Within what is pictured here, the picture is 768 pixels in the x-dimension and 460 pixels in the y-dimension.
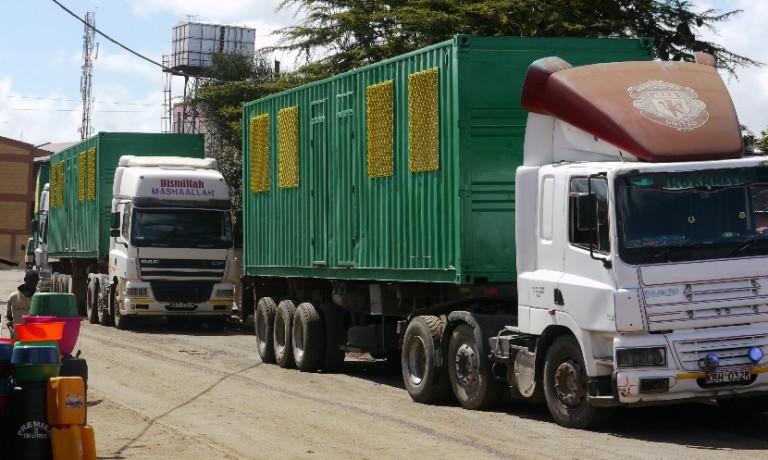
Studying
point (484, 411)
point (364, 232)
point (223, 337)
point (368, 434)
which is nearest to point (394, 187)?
point (364, 232)

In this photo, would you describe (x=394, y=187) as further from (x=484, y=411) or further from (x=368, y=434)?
(x=368, y=434)

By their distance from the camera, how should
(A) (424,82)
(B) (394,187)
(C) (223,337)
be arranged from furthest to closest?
(C) (223,337) < (B) (394,187) < (A) (424,82)

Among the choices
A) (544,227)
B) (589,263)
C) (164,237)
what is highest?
(164,237)

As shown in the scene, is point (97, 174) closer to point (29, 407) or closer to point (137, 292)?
point (137, 292)

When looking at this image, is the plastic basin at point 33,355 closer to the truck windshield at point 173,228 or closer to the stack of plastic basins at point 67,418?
the stack of plastic basins at point 67,418

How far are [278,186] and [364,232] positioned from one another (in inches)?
163

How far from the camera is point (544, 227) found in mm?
13039

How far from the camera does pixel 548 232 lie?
42.5ft

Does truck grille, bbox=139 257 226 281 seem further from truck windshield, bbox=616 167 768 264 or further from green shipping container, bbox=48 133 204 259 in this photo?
truck windshield, bbox=616 167 768 264

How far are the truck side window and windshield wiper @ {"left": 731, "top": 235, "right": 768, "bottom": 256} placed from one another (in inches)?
44.5

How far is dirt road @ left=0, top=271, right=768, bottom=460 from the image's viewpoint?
1118 centimetres

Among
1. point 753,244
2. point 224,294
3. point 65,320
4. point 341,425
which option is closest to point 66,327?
point 65,320

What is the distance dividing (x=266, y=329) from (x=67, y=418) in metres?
12.0

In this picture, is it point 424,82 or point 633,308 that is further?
point 424,82
